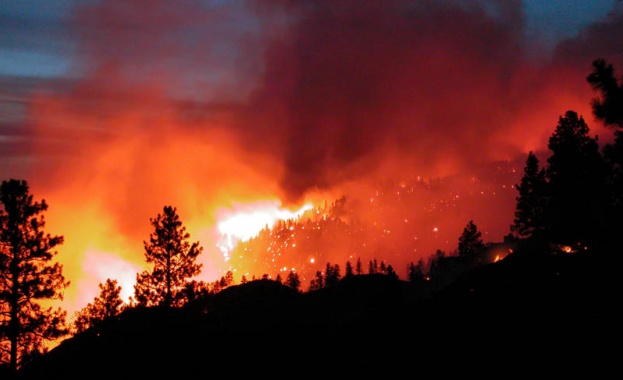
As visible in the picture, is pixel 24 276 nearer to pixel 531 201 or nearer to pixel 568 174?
pixel 568 174

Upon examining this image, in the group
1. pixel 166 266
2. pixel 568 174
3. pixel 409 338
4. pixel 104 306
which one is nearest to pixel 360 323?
pixel 409 338

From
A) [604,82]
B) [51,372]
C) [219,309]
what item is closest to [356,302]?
[219,309]

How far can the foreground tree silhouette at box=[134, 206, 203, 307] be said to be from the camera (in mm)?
38969

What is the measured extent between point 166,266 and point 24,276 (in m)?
13.9

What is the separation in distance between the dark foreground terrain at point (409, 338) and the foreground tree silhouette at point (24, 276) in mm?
2248

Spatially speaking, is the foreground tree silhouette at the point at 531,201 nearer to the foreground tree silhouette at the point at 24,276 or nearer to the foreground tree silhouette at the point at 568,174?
the foreground tree silhouette at the point at 568,174

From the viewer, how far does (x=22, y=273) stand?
26.3m

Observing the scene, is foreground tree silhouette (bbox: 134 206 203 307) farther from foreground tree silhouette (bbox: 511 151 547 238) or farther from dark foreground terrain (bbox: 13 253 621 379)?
foreground tree silhouette (bbox: 511 151 547 238)

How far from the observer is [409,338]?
2472cm

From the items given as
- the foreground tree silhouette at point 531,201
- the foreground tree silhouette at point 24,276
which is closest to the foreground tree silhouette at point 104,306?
the foreground tree silhouette at point 24,276

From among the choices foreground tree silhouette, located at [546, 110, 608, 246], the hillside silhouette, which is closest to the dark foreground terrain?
the hillside silhouette

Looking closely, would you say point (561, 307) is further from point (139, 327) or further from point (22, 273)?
point (22, 273)

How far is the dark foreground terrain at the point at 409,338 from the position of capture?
18.8 metres

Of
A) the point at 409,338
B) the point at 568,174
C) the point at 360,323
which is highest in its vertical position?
the point at 568,174
